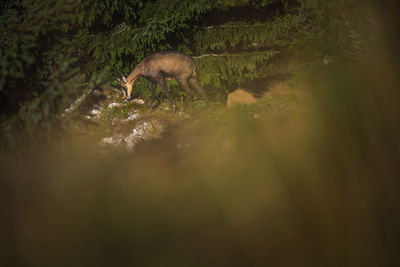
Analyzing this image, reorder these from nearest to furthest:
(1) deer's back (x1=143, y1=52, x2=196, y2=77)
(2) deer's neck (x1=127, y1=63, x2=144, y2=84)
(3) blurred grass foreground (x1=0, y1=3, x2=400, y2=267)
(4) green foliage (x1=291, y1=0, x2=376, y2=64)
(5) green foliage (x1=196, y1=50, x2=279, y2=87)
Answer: (3) blurred grass foreground (x1=0, y1=3, x2=400, y2=267), (4) green foliage (x1=291, y1=0, x2=376, y2=64), (1) deer's back (x1=143, y1=52, x2=196, y2=77), (2) deer's neck (x1=127, y1=63, x2=144, y2=84), (5) green foliage (x1=196, y1=50, x2=279, y2=87)

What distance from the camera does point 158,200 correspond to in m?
2.26

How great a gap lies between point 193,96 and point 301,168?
5669 mm

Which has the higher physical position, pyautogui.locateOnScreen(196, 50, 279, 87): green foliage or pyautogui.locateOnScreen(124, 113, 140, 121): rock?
pyautogui.locateOnScreen(196, 50, 279, 87): green foliage

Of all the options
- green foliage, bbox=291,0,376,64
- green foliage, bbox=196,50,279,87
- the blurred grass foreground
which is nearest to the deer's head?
green foliage, bbox=196,50,279,87

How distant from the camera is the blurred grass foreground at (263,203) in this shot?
1075mm

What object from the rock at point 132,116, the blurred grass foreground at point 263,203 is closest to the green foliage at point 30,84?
the blurred grass foreground at point 263,203

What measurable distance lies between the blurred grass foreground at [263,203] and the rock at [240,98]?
3447mm

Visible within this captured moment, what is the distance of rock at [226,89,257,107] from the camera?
6117 mm

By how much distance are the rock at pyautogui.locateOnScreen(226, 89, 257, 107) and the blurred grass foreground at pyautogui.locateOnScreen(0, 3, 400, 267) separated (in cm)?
345

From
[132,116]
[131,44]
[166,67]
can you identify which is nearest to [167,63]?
[166,67]

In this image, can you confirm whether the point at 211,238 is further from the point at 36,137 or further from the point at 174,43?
the point at 174,43

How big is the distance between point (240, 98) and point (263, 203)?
4.97 metres

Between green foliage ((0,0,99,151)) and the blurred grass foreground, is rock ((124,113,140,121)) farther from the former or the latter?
the blurred grass foreground

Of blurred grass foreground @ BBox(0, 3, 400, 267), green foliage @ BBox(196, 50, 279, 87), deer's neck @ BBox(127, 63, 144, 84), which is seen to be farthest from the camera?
green foliage @ BBox(196, 50, 279, 87)
